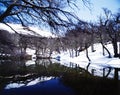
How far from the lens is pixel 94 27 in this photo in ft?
28.4

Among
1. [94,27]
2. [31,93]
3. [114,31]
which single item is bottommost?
[31,93]

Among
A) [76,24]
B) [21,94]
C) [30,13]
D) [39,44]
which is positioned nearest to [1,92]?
[21,94]

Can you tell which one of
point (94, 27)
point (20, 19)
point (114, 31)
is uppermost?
point (114, 31)

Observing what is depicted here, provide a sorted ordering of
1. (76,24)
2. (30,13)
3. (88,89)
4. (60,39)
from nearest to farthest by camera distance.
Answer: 1. (76,24)
2. (60,39)
3. (30,13)
4. (88,89)

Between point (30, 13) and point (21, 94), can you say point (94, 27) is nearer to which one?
point (30, 13)

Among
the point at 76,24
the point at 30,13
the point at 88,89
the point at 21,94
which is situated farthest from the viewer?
the point at 88,89

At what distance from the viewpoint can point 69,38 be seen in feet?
29.7

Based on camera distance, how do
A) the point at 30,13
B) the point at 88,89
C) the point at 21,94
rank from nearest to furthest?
the point at 30,13 → the point at 21,94 → the point at 88,89

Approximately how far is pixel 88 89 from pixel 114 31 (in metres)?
34.7

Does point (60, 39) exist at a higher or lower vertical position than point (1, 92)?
higher

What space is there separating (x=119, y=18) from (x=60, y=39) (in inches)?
1525

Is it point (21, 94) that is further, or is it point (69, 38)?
point (21, 94)

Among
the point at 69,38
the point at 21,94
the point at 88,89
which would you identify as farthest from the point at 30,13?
the point at 88,89

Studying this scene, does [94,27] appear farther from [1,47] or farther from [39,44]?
[1,47]
